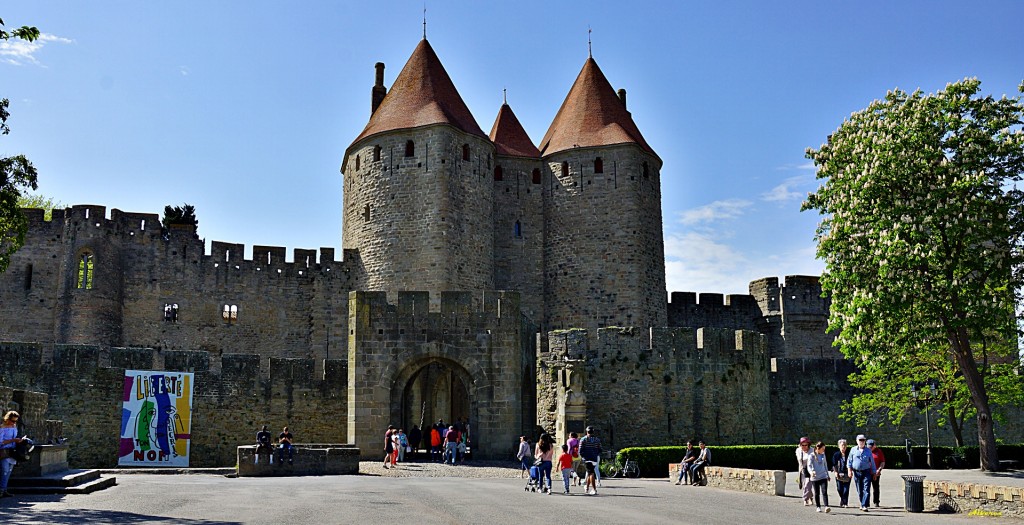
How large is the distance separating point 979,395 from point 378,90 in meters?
27.7

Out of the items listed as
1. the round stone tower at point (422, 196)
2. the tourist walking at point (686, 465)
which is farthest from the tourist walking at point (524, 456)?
the round stone tower at point (422, 196)

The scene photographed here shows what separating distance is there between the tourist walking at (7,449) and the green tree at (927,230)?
685 inches

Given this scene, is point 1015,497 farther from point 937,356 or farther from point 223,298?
point 223,298

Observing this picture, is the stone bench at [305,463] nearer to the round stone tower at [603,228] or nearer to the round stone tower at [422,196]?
the round stone tower at [422,196]

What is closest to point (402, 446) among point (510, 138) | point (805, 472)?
point (805, 472)

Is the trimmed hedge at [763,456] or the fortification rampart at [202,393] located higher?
the fortification rampart at [202,393]

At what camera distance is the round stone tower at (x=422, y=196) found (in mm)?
36625

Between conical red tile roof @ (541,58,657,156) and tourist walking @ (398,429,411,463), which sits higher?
conical red tile roof @ (541,58,657,156)

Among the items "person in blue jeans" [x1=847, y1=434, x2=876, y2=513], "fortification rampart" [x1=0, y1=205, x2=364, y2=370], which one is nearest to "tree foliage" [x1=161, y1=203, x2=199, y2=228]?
A: "fortification rampart" [x1=0, y1=205, x2=364, y2=370]

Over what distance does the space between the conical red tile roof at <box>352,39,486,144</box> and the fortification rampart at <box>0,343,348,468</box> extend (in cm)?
1221

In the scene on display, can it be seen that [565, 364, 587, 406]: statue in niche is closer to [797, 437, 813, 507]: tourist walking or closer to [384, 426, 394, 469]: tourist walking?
[384, 426, 394, 469]: tourist walking

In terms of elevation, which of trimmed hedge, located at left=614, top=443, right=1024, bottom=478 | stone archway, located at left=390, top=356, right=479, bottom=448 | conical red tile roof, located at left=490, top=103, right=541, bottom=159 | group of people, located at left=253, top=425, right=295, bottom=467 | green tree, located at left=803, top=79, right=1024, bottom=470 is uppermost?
conical red tile roof, located at left=490, top=103, right=541, bottom=159

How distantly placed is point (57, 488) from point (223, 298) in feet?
77.6

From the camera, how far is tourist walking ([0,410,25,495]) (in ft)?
45.8
